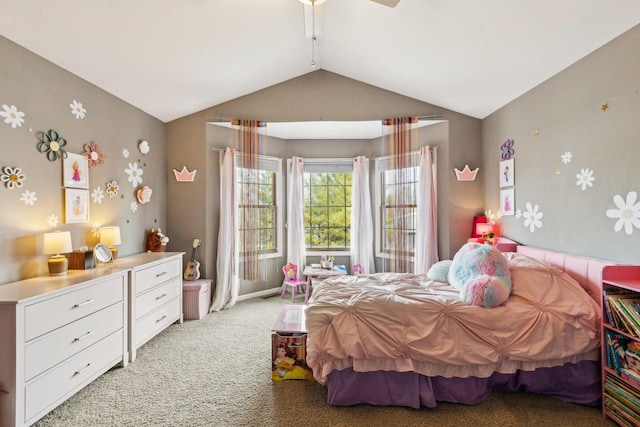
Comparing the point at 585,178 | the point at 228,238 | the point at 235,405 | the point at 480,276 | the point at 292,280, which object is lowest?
the point at 235,405

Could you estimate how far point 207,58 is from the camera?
291cm

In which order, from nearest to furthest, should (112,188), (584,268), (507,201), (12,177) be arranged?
(12,177), (584,268), (112,188), (507,201)

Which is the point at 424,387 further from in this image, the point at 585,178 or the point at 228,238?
the point at 228,238

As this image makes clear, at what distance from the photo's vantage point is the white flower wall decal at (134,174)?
10.8 feet

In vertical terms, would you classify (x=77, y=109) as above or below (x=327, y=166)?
above

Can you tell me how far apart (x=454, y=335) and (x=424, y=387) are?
394 millimetres

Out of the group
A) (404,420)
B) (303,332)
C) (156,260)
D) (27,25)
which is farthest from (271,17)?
(404,420)

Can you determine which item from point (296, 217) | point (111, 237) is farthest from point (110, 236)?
point (296, 217)

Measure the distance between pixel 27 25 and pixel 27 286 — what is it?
68.6 inches

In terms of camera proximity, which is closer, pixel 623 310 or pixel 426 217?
pixel 623 310

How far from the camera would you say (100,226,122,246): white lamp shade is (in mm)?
2758

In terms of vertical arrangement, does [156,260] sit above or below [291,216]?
below

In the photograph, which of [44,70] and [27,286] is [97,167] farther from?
[27,286]

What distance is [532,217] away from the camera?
2898mm
